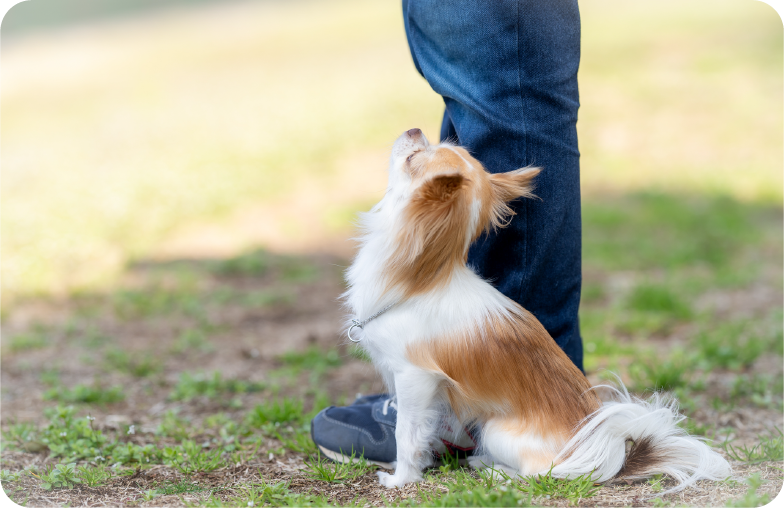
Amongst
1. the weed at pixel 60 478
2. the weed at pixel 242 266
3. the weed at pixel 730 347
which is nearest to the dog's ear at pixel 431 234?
the weed at pixel 60 478

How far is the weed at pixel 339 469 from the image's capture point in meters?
2.38

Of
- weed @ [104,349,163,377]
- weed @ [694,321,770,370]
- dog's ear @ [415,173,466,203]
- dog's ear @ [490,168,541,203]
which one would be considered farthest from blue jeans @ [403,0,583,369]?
weed @ [104,349,163,377]

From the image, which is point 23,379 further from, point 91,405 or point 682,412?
point 682,412

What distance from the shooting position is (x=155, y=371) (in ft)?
11.8

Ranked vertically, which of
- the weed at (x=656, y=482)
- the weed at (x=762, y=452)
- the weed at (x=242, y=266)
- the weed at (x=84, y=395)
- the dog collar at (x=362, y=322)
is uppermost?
the dog collar at (x=362, y=322)

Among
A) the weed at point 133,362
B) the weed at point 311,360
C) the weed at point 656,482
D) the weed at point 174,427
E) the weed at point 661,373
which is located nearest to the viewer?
the weed at point 656,482

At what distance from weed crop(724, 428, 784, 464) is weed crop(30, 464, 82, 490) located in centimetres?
247

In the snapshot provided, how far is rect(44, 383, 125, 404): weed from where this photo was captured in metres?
3.17

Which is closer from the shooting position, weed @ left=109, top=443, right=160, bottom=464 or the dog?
the dog

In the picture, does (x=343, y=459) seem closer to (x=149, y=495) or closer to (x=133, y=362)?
(x=149, y=495)

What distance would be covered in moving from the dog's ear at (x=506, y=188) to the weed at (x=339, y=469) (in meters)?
1.06

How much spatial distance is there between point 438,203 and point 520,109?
529 millimetres

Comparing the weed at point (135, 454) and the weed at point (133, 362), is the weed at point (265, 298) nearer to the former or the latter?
the weed at point (133, 362)

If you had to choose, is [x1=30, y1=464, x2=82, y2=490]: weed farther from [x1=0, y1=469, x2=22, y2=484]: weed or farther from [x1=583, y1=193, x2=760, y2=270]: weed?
[x1=583, y1=193, x2=760, y2=270]: weed
